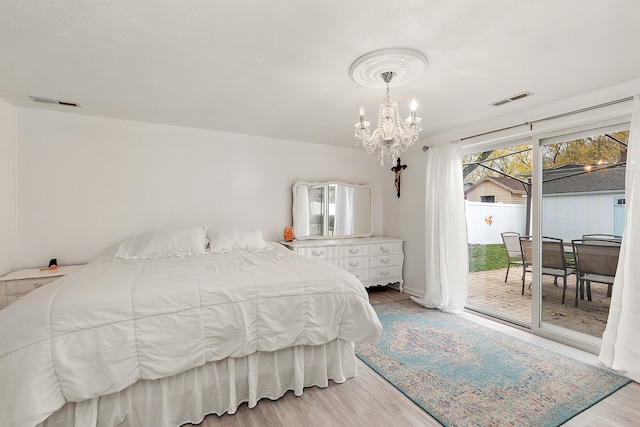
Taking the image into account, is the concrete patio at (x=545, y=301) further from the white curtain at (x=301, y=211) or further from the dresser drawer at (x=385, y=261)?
the white curtain at (x=301, y=211)

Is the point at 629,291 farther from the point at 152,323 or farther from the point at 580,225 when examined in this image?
the point at 152,323

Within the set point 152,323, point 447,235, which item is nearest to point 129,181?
point 152,323

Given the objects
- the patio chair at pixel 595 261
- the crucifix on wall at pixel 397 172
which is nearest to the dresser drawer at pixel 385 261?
the crucifix on wall at pixel 397 172

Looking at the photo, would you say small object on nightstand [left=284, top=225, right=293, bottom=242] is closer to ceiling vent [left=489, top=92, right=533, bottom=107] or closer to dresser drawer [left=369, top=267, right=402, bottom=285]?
dresser drawer [left=369, top=267, right=402, bottom=285]

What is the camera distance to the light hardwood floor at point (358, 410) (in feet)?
5.72

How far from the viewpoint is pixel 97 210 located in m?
3.28

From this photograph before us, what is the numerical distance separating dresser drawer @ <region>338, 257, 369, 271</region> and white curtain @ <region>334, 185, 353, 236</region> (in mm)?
599

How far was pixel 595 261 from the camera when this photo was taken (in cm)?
275

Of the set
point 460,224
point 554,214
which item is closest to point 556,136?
point 554,214

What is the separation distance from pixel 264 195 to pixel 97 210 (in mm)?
1902

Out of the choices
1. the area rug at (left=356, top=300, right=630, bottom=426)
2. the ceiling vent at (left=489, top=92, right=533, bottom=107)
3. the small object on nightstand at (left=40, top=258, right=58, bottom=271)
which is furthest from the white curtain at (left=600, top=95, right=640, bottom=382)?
the small object on nightstand at (left=40, top=258, right=58, bottom=271)

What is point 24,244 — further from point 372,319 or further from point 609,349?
point 609,349

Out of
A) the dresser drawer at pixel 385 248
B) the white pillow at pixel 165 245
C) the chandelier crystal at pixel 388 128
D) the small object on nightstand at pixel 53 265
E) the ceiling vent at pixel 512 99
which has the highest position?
the ceiling vent at pixel 512 99

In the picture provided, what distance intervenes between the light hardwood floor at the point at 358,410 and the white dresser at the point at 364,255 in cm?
200
